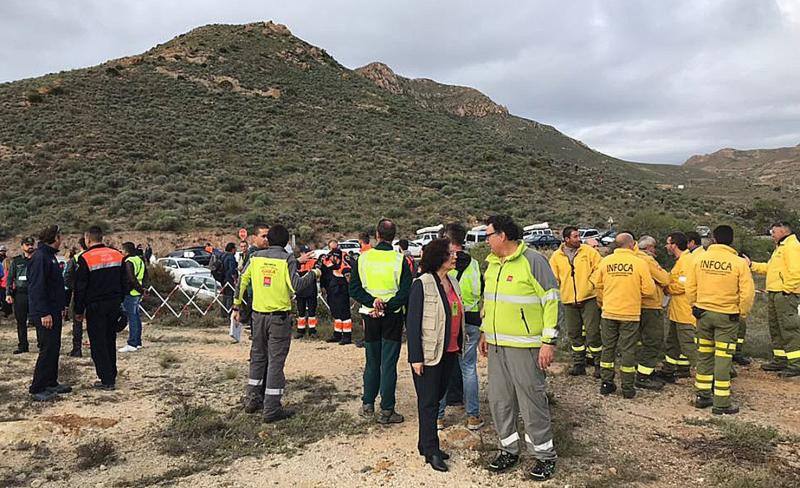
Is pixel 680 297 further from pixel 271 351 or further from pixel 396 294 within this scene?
pixel 271 351

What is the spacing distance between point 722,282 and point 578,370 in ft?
7.06

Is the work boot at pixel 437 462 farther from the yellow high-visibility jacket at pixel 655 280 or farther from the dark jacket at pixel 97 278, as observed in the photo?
the dark jacket at pixel 97 278

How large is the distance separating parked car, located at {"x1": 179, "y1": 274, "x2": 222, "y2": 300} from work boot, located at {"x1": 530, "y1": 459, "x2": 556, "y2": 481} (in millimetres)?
10488

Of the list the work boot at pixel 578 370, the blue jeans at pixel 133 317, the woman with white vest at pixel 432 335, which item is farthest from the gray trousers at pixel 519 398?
the blue jeans at pixel 133 317

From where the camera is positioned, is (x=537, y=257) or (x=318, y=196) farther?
(x=318, y=196)

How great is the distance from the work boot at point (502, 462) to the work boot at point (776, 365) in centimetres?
482

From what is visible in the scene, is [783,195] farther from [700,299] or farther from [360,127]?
[700,299]

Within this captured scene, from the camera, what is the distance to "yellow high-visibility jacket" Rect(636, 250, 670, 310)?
6.19 meters

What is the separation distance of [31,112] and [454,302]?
4229 centimetres

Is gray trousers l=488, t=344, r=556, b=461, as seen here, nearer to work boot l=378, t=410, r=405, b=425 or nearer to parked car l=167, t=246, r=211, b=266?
work boot l=378, t=410, r=405, b=425

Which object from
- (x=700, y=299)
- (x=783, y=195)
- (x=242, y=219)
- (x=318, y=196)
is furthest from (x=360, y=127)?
(x=783, y=195)

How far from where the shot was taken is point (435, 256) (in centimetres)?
435

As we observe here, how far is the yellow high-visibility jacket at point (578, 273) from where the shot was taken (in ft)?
22.3

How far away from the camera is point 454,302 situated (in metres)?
4.41
